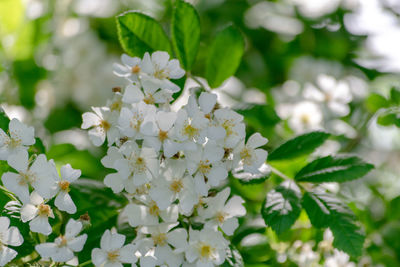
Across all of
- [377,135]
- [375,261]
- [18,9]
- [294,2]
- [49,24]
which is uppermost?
[18,9]

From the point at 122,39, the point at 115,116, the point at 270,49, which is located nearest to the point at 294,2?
the point at 270,49

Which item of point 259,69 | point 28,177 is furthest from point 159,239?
point 259,69

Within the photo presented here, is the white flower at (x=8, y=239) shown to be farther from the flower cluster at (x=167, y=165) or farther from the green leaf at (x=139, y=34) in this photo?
the green leaf at (x=139, y=34)

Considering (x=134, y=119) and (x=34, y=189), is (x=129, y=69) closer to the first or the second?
(x=134, y=119)

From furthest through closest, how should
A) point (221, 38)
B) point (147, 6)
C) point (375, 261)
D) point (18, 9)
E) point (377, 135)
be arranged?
point (147, 6), point (377, 135), point (18, 9), point (375, 261), point (221, 38)

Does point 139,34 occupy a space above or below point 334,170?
above

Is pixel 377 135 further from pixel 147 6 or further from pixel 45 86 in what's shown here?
pixel 45 86

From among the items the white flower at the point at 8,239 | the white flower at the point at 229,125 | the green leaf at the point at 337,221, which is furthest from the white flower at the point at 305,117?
the white flower at the point at 8,239
